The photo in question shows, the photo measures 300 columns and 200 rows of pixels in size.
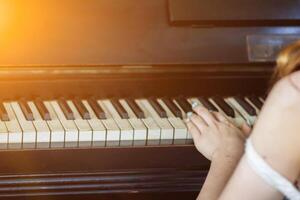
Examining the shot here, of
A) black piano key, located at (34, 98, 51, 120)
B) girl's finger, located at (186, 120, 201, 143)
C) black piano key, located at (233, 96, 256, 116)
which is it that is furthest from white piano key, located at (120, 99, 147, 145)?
black piano key, located at (233, 96, 256, 116)

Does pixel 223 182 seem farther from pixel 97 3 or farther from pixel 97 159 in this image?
pixel 97 3

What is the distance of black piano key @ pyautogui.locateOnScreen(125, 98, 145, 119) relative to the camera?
1.78 meters

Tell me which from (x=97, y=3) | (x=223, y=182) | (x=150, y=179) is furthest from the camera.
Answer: (x=97, y=3)

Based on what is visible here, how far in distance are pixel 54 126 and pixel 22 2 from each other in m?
0.42

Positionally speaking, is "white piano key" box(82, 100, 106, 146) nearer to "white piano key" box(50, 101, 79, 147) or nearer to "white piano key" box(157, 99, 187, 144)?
"white piano key" box(50, 101, 79, 147)

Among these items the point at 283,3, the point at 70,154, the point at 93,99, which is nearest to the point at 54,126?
the point at 70,154

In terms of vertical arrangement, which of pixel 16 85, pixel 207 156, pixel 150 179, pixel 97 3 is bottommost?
pixel 150 179

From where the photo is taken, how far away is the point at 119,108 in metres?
1.80

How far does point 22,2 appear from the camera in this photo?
74.5 inches

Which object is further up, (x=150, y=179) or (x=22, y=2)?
(x=22, y=2)

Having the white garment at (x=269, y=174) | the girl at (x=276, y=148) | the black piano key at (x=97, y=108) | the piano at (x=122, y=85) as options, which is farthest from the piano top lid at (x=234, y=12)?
the white garment at (x=269, y=174)

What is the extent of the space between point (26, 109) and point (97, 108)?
19 centimetres

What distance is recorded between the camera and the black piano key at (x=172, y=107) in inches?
71.0

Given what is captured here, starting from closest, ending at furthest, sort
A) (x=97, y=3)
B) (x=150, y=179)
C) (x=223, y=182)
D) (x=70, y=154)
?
(x=223, y=182) → (x=70, y=154) → (x=150, y=179) → (x=97, y=3)
